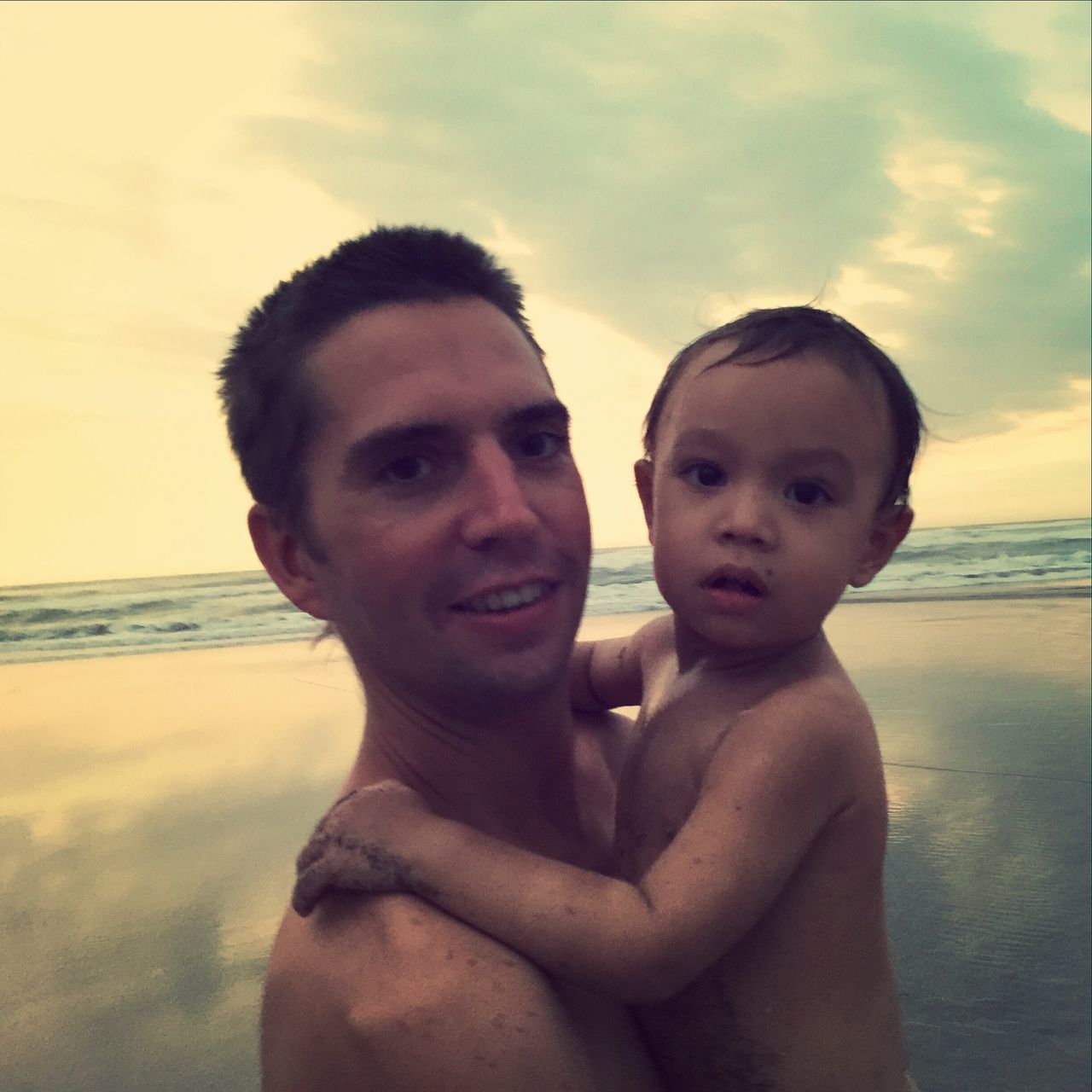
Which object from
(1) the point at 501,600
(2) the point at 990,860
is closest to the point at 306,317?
(1) the point at 501,600

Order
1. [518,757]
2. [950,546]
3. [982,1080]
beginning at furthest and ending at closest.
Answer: [950,546] < [982,1080] < [518,757]

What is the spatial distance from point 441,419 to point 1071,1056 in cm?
285

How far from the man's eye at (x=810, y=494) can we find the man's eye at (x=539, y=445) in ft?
1.36

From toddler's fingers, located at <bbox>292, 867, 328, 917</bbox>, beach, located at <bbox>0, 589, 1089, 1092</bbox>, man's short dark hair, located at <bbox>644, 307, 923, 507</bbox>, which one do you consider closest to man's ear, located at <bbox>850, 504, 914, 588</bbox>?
man's short dark hair, located at <bbox>644, 307, 923, 507</bbox>

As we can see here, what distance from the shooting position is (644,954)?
120 centimetres

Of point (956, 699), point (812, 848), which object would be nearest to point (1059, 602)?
point (956, 699)

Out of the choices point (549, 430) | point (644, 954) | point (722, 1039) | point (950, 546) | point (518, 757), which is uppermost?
point (549, 430)

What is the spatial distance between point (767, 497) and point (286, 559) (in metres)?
0.85

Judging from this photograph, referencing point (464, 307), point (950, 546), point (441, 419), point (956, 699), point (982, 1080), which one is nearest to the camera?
point (441, 419)

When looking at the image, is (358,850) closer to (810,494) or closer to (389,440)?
(389,440)

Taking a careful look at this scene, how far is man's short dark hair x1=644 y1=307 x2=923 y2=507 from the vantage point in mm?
1505

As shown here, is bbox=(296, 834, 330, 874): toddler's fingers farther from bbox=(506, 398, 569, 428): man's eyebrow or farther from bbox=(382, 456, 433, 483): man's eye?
bbox=(506, 398, 569, 428): man's eyebrow

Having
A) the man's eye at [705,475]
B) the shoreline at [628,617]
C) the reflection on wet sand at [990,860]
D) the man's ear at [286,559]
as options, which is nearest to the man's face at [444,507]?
the man's ear at [286,559]

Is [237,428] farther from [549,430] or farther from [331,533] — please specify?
[549,430]
